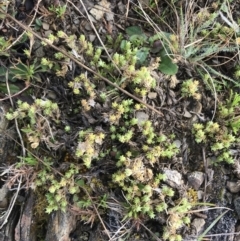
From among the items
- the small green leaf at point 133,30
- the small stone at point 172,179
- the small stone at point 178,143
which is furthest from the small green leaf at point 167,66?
the small stone at point 172,179

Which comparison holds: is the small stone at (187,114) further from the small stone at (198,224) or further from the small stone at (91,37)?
the small stone at (91,37)

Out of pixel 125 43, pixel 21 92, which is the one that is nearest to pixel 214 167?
pixel 125 43

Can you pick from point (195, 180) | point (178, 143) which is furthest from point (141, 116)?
point (195, 180)

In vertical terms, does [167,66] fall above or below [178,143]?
above

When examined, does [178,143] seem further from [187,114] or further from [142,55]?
[142,55]

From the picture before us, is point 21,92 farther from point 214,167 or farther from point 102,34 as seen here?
point 214,167

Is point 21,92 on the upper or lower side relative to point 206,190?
upper

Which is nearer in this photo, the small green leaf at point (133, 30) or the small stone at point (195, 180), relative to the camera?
the small stone at point (195, 180)

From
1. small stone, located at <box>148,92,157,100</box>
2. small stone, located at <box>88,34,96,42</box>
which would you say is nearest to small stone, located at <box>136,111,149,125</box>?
small stone, located at <box>148,92,157,100</box>
